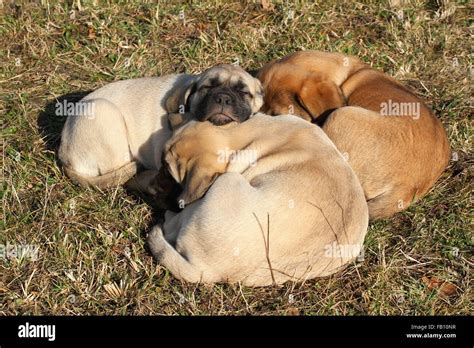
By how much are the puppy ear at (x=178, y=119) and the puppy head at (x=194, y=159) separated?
7.9 inches

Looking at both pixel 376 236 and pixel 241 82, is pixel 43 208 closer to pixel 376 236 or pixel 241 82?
pixel 241 82

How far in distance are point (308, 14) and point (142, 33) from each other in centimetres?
190

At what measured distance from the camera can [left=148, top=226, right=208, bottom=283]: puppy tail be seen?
535 centimetres

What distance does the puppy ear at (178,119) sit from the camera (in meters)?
6.27

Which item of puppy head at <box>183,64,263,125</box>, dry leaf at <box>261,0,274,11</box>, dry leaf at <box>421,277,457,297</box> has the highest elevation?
puppy head at <box>183,64,263,125</box>

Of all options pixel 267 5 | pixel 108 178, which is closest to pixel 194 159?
pixel 108 178

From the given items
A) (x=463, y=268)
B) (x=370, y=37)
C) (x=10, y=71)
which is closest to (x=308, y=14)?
(x=370, y=37)

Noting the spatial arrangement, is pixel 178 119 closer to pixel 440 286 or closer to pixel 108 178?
pixel 108 178

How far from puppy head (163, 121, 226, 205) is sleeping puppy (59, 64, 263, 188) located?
1.06ft

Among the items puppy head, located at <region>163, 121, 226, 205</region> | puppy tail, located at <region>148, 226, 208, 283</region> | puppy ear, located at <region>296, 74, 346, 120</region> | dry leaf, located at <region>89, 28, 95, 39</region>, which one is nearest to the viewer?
puppy tail, located at <region>148, 226, 208, 283</region>

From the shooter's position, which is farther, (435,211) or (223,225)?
(435,211)

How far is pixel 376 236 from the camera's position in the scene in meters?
6.18

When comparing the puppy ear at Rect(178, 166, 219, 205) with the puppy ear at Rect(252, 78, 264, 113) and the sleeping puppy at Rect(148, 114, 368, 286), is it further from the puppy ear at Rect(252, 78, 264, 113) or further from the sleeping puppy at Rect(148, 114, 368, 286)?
the puppy ear at Rect(252, 78, 264, 113)

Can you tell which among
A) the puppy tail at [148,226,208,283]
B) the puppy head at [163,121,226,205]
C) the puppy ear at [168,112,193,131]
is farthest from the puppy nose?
the puppy tail at [148,226,208,283]
